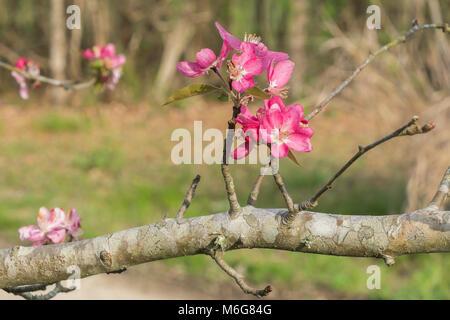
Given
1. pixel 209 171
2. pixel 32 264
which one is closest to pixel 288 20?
pixel 209 171

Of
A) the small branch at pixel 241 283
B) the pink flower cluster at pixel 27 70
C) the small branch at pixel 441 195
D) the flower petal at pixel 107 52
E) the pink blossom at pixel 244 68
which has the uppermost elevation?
the flower petal at pixel 107 52

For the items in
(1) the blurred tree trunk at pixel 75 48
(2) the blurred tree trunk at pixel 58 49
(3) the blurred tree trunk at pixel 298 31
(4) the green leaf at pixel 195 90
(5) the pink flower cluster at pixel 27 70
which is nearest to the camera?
(4) the green leaf at pixel 195 90

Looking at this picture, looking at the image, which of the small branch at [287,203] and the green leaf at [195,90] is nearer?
the green leaf at [195,90]

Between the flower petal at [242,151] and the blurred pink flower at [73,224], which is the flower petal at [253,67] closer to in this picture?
the flower petal at [242,151]

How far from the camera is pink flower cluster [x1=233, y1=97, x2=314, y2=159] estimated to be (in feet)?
3.63

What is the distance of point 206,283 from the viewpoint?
4906 millimetres

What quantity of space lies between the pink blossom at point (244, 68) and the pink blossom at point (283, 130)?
0.22ft

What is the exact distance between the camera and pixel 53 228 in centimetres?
169

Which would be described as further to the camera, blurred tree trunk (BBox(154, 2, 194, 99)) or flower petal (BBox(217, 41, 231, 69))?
blurred tree trunk (BBox(154, 2, 194, 99))

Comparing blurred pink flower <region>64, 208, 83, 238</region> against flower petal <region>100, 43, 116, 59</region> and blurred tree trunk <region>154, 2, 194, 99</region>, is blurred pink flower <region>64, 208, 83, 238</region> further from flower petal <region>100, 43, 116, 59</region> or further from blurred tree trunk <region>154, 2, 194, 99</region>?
blurred tree trunk <region>154, 2, 194, 99</region>

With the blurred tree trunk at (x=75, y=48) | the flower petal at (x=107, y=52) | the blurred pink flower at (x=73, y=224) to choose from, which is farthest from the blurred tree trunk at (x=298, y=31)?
the blurred pink flower at (x=73, y=224)

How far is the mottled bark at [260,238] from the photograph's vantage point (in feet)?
3.84

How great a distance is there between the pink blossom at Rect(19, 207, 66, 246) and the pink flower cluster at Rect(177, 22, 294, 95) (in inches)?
29.6

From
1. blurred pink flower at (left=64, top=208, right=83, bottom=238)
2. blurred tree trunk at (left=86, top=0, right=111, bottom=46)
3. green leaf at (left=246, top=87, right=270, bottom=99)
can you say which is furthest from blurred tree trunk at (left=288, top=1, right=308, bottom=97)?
green leaf at (left=246, top=87, right=270, bottom=99)
